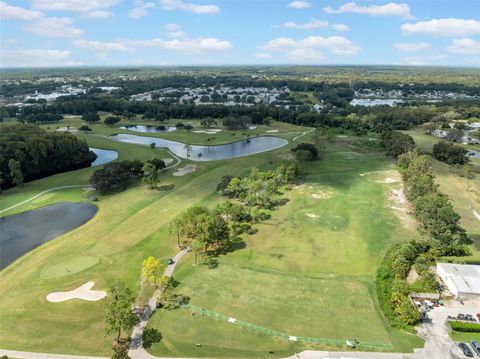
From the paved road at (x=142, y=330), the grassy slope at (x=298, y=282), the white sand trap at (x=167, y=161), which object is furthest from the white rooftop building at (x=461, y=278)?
the white sand trap at (x=167, y=161)

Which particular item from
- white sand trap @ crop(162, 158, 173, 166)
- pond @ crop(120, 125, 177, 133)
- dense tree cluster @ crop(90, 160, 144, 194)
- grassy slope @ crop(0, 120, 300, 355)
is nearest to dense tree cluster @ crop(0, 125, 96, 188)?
grassy slope @ crop(0, 120, 300, 355)

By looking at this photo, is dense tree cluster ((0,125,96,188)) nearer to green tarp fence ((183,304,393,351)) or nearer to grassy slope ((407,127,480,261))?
green tarp fence ((183,304,393,351))

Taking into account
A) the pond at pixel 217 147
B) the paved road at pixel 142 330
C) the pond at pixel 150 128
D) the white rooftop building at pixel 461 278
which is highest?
the pond at pixel 150 128

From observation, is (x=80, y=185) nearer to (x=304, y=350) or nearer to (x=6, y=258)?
(x=6, y=258)

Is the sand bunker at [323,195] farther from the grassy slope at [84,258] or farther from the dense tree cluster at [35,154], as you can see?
the dense tree cluster at [35,154]

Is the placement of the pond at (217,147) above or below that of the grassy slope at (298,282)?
above
